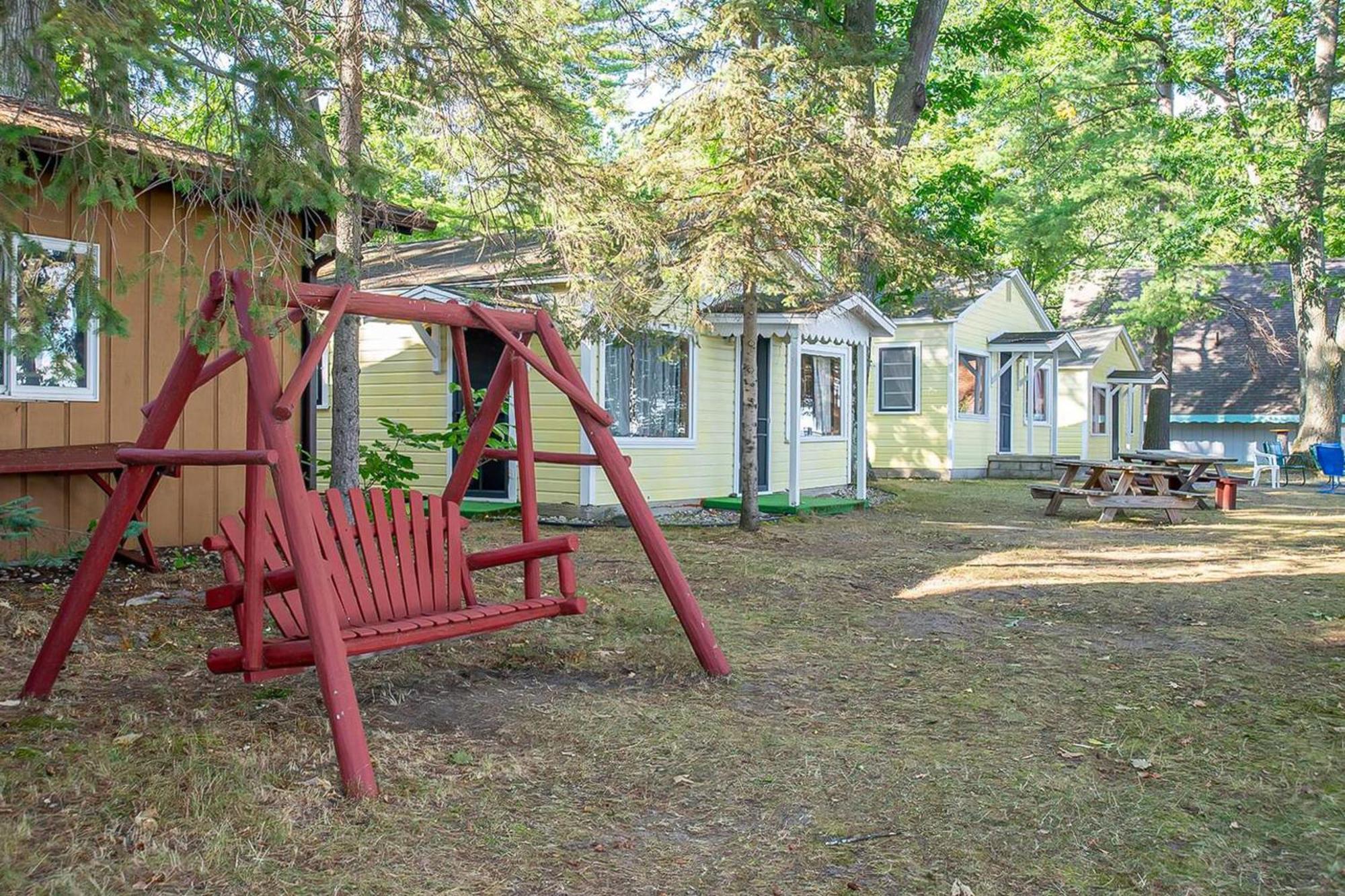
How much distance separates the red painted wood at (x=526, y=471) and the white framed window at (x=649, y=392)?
789 centimetres

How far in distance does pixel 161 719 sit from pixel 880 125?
9442 millimetres

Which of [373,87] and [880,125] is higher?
[880,125]

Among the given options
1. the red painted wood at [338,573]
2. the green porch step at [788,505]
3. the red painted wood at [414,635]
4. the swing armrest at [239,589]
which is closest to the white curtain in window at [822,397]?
the green porch step at [788,505]

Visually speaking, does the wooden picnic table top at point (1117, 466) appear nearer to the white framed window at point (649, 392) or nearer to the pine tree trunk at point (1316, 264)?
the white framed window at point (649, 392)

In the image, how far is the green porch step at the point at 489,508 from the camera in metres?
14.0

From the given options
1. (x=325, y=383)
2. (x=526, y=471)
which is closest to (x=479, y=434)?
(x=526, y=471)

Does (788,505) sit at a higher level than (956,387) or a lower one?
lower

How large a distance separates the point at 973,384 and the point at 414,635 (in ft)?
72.9

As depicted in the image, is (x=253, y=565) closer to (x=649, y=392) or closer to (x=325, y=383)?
(x=649, y=392)

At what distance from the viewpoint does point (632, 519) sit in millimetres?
5902

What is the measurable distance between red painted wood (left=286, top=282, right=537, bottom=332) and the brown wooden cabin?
2431 mm

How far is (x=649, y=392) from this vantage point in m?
15.0

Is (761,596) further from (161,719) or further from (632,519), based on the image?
(161,719)

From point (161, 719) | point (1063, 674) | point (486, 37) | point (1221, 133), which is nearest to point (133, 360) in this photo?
point (486, 37)
